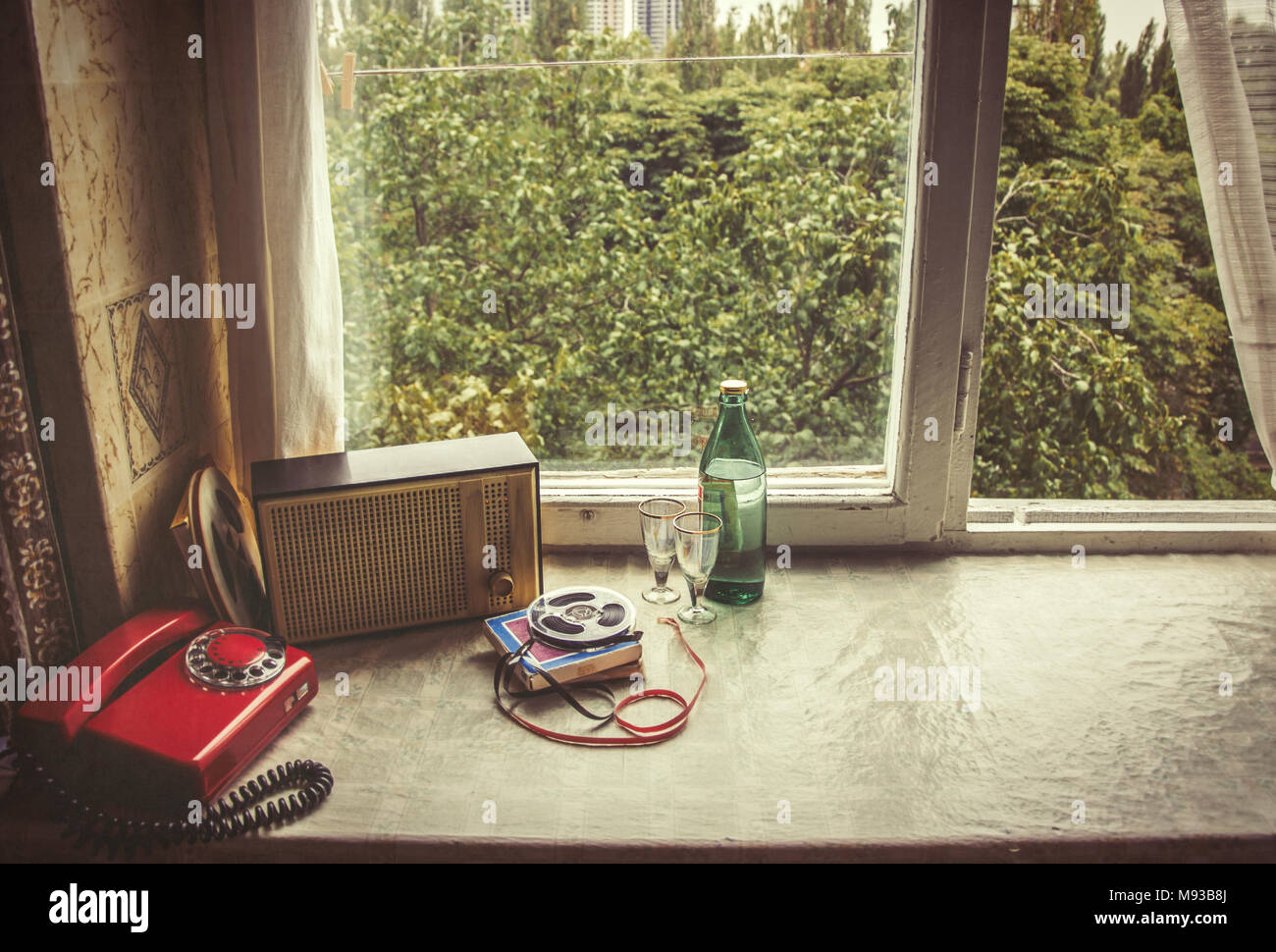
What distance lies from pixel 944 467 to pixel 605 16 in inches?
33.0

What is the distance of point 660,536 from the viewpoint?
4.58 ft

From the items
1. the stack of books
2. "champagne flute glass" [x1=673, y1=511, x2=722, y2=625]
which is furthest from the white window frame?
the stack of books

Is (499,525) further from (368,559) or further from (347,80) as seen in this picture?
(347,80)

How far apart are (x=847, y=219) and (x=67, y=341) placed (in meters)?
1.06

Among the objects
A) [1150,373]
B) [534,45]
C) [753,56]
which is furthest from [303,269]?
[1150,373]

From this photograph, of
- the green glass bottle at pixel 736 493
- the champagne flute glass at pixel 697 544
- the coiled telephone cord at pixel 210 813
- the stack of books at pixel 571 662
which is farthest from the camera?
the green glass bottle at pixel 736 493

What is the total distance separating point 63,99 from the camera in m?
1.12

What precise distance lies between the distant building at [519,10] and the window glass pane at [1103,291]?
69 cm

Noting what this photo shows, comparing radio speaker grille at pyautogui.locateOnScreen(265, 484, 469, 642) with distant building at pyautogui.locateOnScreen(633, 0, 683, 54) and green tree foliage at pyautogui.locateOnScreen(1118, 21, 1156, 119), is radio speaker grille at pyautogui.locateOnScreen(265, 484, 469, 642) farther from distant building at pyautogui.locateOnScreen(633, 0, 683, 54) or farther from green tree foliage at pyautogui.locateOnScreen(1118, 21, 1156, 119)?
green tree foliage at pyautogui.locateOnScreen(1118, 21, 1156, 119)

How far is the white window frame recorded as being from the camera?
4.68 feet

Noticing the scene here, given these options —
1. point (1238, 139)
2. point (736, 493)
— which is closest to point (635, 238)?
point (736, 493)

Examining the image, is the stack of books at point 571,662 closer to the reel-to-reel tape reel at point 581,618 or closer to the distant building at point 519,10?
the reel-to-reel tape reel at point 581,618

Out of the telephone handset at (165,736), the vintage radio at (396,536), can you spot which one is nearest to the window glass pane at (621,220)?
the vintage radio at (396,536)

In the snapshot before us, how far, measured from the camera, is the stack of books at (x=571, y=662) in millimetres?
1262
